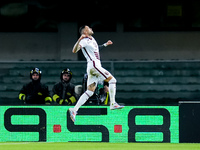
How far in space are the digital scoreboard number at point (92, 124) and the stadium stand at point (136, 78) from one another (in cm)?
287

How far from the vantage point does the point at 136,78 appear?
16266 millimetres

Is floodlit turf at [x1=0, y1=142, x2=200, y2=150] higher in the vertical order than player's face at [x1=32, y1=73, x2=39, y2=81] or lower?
lower

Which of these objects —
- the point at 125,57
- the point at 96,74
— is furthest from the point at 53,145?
the point at 125,57

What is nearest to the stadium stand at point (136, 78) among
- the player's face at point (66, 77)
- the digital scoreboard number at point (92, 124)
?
the player's face at point (66, 77)

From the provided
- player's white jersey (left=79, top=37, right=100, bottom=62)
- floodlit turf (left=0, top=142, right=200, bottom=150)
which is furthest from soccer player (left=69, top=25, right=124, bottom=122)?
floodlit turf (left=0, top=142, right=200, bottom=150)

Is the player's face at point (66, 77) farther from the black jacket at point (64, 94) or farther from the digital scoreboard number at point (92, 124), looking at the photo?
the digital scoreboard number at point (92, 124)

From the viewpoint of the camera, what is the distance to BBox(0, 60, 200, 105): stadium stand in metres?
15.7

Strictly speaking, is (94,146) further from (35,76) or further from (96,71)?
(35,76)

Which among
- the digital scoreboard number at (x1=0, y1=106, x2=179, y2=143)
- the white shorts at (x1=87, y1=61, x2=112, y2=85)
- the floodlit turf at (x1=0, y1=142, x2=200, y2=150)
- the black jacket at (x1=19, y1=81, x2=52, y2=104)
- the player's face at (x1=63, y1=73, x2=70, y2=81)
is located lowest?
the floodlit turf at (x1=0, y1=142, x2=200, y2=150)

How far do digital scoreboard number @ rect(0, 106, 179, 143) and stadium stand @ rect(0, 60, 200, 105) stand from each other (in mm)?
2873

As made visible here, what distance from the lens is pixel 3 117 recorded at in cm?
1275

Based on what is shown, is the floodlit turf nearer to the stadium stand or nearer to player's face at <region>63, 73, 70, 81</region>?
player's face at <region>63, 73, 70, 81</region>

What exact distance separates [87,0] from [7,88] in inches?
153

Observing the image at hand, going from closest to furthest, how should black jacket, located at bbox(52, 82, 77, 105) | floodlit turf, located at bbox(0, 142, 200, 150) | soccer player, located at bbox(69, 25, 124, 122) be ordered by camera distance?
floodlit turf, located at bbox(0, 142, 200, 150) → soccer player, located at bbox(69, 25, 124, 122) → black jacket, located at bbox(52, 82, 77, 105)
